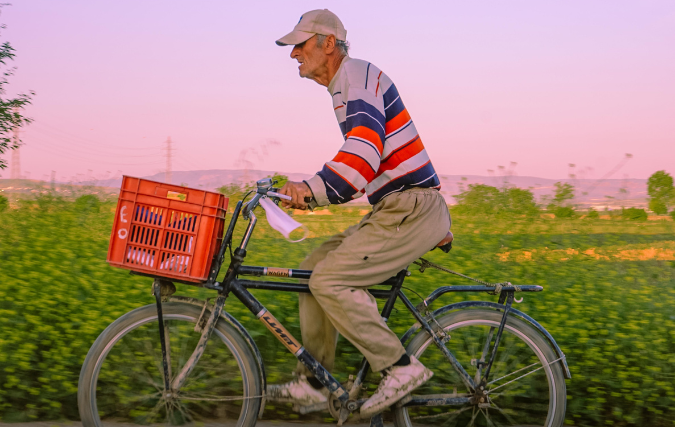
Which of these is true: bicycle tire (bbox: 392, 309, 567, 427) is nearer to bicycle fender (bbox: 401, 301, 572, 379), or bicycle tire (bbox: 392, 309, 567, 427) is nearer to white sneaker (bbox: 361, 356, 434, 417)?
bicycle fender (bbox: 401, 301, 572, 379)

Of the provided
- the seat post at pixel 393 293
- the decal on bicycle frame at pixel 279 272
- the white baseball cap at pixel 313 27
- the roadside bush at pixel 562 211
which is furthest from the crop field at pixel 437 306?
the roadside bush at pixel 562 211

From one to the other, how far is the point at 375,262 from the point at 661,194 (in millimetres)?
9095

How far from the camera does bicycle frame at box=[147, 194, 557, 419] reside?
3.02 metres

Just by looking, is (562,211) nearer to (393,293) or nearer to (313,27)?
(393,293)

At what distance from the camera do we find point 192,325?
3.12 meters

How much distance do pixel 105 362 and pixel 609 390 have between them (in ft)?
9.99

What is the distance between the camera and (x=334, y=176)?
107 inches

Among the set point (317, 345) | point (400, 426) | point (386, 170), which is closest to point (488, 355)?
point (400, 426)

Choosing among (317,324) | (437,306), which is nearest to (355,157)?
(317,324)

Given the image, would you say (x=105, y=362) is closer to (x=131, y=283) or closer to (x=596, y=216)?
(x=131, y=283)

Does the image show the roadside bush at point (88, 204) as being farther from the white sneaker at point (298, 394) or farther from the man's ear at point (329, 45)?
the man's ear at point (329, 45)

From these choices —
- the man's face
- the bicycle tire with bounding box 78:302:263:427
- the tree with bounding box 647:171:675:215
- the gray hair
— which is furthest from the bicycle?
the tree with bounding box 647:171:675:215

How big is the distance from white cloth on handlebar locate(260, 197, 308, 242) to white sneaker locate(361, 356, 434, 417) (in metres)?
0.91

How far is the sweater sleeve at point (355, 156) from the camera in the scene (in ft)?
8.96
